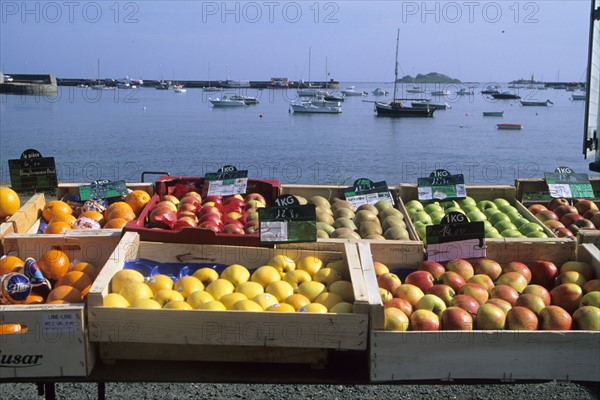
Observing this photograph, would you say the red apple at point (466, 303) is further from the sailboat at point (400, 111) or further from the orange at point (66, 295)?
the sailboat at point (400, 111)

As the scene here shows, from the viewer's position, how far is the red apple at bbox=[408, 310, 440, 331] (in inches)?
111

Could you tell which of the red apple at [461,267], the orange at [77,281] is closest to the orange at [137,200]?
the orange at [77,281]

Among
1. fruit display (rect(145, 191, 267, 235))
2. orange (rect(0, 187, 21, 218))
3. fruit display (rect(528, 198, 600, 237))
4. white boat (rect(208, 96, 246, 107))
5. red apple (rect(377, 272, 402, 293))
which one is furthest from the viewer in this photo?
white boat (rect(208, 96, 246, 107))

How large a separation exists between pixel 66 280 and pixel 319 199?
2.34 meters

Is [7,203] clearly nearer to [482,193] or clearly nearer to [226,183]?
[226,183]

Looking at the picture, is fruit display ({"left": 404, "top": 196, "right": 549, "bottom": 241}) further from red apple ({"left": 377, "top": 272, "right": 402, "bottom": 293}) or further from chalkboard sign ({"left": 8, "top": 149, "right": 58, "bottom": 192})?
chalkboard sign ({"left": 8, "top": 149, "right": 58, "bottom": 192})

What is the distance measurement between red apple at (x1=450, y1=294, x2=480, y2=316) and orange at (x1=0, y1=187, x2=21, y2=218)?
9.99 ft

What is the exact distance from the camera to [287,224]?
343cm

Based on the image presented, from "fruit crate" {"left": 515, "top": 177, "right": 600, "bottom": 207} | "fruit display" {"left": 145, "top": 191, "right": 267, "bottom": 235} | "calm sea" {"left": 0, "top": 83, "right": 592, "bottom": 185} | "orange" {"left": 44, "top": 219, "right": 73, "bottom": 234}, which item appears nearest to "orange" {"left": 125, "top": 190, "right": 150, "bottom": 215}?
"fruit display" {"left": 145, "top": 191, "right": 267, "bottom": 235}

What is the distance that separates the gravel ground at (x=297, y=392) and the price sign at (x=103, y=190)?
4.76 feet

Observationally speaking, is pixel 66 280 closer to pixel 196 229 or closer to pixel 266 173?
pixel 196 229

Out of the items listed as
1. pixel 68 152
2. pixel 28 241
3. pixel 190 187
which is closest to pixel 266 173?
pixel 68 152

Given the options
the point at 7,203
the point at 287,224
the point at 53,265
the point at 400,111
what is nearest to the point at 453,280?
the point at 287,224

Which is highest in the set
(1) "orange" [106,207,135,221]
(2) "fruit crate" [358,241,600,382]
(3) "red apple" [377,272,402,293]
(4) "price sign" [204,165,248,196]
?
(4) "price sign" [204,165,248,196]
